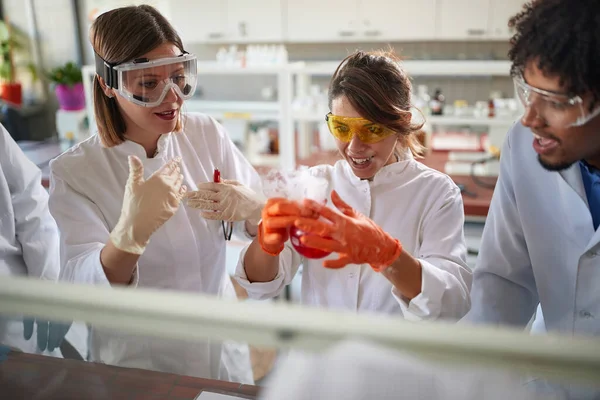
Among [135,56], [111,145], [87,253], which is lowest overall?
[87,253]

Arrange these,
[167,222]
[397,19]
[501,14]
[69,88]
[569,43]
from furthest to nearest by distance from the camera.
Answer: [397,19] < [501,14] < [69,88] < [167,222] < [569,43]

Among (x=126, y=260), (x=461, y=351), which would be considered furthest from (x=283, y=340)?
(x=126, y=260)

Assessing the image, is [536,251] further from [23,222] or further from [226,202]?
[23,222]

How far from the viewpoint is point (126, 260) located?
1.33 m

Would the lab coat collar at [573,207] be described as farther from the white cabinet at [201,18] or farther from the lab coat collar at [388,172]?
the white cabinet at [201,18]

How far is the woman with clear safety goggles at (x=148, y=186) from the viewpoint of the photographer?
129 cm

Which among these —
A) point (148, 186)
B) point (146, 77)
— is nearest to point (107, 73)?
point (146, 77)

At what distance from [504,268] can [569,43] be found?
0.69 metres

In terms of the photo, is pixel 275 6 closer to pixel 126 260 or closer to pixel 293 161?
pixel 293 161

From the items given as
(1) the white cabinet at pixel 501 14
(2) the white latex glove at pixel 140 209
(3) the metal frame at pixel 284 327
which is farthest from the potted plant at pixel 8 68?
(3) the metal frame at pixel 284 327

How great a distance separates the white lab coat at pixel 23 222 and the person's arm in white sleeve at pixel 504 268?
140cm

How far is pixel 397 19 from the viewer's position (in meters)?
5.33

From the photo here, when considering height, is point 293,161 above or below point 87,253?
below

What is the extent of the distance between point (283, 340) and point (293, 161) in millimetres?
3416
